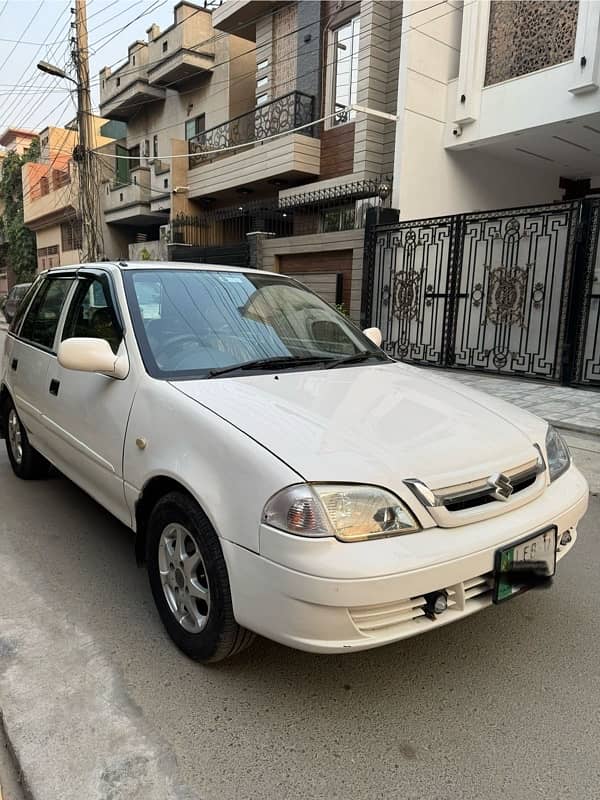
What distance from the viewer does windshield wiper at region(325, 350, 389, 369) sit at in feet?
10.3

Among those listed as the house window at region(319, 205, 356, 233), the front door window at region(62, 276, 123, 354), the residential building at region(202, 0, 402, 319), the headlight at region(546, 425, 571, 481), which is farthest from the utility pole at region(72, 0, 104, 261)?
the headlight at region(546, 425, 571, 481)

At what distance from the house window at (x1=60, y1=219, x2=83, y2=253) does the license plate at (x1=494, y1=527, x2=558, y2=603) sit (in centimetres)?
2748

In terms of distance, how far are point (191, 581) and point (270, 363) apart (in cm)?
112

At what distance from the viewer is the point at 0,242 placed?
38.2 metres

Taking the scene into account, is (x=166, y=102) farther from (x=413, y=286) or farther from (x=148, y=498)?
(x=148, y=498)

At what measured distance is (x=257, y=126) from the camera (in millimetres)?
15875

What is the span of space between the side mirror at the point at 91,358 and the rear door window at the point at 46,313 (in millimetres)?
1191

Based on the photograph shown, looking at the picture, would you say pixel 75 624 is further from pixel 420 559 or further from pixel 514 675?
pixel 514 675

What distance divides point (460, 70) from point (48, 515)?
11.4m

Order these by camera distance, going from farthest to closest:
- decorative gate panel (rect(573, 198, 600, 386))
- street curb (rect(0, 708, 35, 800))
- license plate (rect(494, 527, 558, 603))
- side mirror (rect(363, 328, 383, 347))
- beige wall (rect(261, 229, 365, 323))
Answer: beige wall (rect(261, 229, 365, 323))
decorative gate panel (rect(573, 198, 600, 386))
side mirror (rect(363, 328, 383, 347))
license plate (rect(494, 527, 558, 603))
street curb (rect(0, 708, 35, 800))

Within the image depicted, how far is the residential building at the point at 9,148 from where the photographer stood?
38000 mm

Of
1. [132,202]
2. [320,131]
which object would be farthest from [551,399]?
[132,202]

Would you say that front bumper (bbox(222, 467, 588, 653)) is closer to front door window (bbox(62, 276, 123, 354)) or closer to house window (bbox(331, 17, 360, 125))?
front door window (bbox(62, 276, 123, 354))

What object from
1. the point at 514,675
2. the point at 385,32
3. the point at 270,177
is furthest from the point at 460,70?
the point at 514,675
